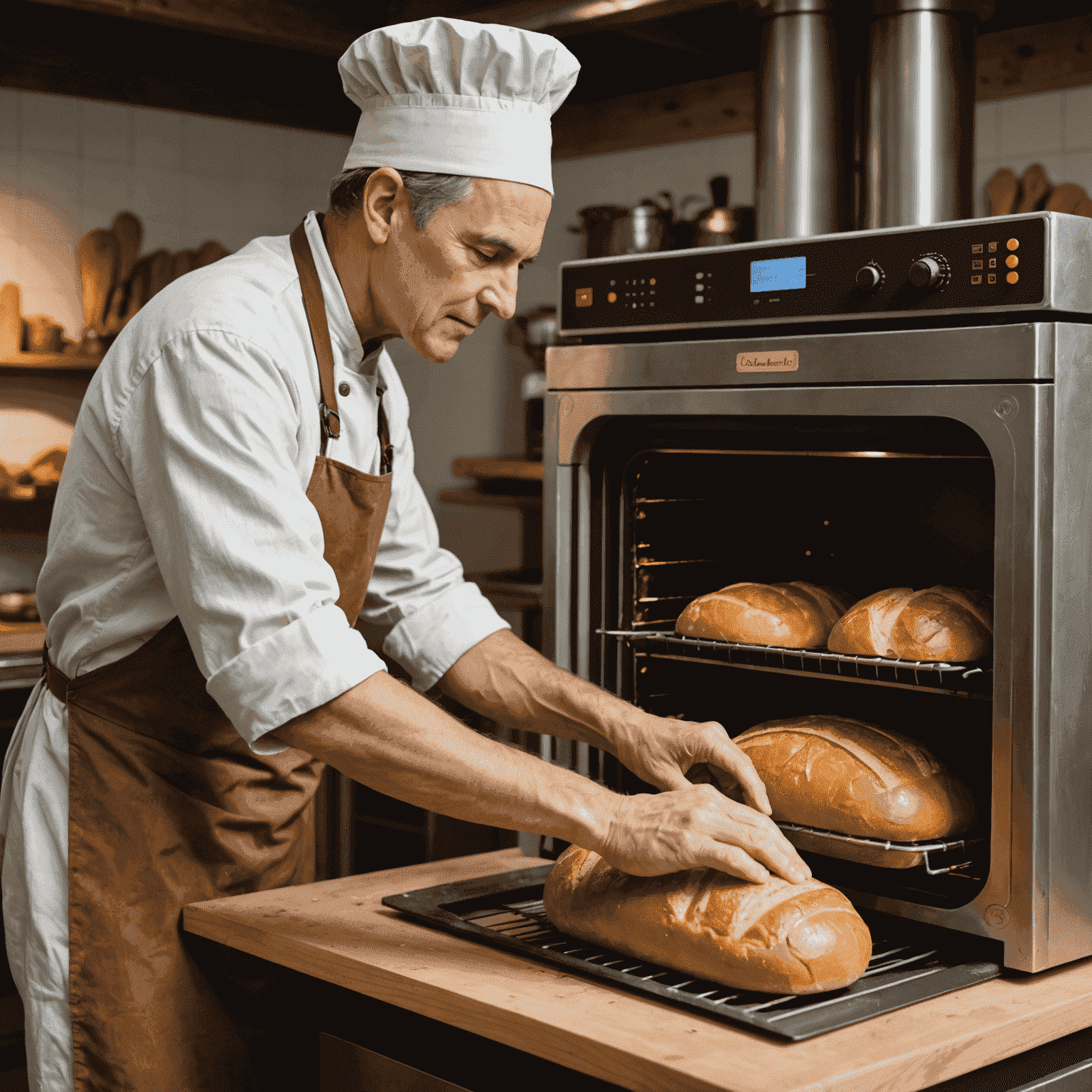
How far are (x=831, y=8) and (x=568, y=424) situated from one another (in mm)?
831

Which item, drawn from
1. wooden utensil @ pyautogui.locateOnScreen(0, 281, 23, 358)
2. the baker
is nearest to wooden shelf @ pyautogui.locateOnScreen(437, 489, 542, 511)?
wooden utensil @ pyautogui.locateOnScreen(0, 281, 23, 358)

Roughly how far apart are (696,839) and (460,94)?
77cm

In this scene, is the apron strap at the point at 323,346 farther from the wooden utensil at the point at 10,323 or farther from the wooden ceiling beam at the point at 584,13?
the wooden utensil at the point at 10,323

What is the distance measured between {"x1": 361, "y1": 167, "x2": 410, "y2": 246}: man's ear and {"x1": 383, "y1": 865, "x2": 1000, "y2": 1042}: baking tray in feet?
2.31

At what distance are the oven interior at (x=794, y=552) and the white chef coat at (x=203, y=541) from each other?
22 cm

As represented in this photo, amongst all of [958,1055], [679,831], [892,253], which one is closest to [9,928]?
[679,831]

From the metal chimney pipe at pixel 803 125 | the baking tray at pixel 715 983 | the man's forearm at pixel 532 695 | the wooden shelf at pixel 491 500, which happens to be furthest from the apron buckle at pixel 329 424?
the wooden shelf at pixel 491 500

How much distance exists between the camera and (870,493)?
1.64 metres

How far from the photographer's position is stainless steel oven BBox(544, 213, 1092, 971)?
3.98 ft

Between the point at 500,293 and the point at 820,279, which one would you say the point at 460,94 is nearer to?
the point at 500,293

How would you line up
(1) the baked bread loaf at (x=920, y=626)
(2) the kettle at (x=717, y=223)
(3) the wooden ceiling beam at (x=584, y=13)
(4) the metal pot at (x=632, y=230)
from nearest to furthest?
(1) the baked bread loaf at (x=920, y=626)
(3) the wooden ceiling beam at (x=584, y=13)
(2) the kettle at (x=717, y=223)
(4) the metal pot at (x=632, y=230)

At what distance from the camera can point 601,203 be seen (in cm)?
384

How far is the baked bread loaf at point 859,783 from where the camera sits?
4.45ft

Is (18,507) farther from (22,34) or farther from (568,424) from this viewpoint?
(568,424)
